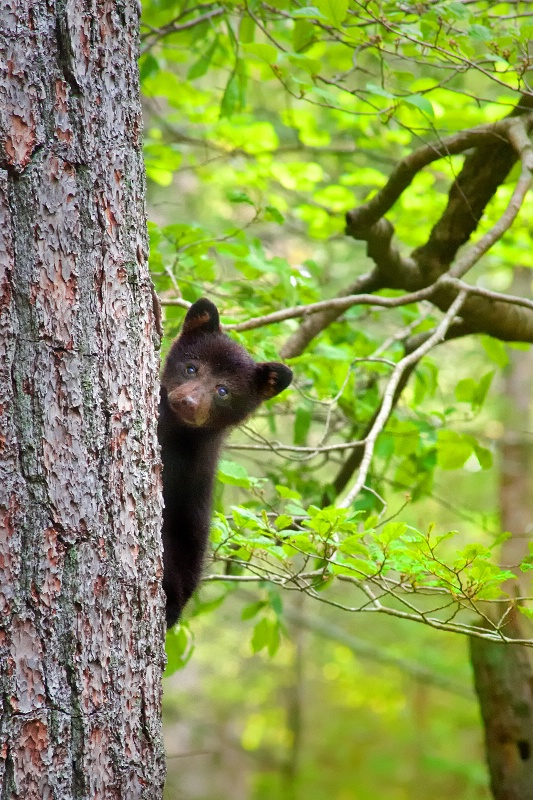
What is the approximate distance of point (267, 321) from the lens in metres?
4.03

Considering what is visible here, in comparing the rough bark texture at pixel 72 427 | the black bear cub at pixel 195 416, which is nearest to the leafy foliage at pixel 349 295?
the black bear cub at pixel 195 416

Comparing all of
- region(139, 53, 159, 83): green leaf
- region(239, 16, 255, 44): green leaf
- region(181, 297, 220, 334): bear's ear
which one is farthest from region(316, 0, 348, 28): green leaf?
region(139, 53, 159, 83): green leaf

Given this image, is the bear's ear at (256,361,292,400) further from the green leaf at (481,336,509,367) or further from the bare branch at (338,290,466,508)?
the green leaf at (481,336,509,367)

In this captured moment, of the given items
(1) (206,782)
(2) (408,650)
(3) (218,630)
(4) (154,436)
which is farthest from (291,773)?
(4) (154,436)

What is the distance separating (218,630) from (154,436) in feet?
45.5

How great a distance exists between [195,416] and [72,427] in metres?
1.87

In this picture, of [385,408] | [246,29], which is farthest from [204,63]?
[385,408]

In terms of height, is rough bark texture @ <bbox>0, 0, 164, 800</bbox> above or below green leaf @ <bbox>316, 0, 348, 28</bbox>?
below

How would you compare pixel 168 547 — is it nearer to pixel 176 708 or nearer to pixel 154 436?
pixel 154 436

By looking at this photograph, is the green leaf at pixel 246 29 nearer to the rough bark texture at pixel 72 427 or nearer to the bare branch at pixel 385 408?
the bare branch at pixel 385 408

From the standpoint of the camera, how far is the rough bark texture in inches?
83.7

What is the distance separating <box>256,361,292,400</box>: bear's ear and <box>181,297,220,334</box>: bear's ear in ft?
1.18

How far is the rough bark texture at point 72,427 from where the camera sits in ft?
6.98

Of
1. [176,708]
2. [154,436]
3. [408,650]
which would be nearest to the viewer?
[154,436]
